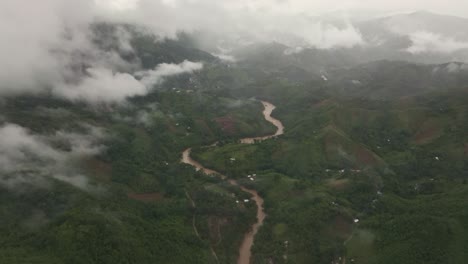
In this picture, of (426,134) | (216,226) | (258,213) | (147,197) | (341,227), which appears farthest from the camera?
(426,134)

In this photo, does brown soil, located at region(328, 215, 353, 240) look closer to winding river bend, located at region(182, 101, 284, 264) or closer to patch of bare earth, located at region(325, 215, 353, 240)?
patch of bare earth, located at region(325, 215, 353, 240)

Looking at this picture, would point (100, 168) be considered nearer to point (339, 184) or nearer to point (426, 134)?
point (339, 184)

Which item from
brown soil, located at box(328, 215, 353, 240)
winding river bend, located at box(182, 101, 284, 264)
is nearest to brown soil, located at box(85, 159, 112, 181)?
winding river bend, located at box(182, 101, 284, 264)

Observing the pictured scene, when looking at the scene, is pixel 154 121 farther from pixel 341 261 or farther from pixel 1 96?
pixel 341 261

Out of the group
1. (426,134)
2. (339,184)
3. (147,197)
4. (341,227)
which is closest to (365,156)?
(339,184)

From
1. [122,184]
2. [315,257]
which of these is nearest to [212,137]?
[122,184]

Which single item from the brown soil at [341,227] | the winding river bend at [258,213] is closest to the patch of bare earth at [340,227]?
the brown soil at [341,227]

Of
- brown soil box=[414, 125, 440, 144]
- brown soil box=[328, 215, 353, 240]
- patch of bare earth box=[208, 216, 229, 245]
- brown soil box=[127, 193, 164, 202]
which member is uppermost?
brown soil box=[127, 193, 164, 202]

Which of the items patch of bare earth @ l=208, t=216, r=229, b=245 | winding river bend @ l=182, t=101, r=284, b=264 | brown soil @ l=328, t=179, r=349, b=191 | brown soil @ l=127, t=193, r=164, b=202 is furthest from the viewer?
brown soil @ l=328, t=179, r=349, b=191

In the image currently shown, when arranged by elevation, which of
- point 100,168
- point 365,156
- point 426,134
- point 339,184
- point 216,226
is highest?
point 100,168
